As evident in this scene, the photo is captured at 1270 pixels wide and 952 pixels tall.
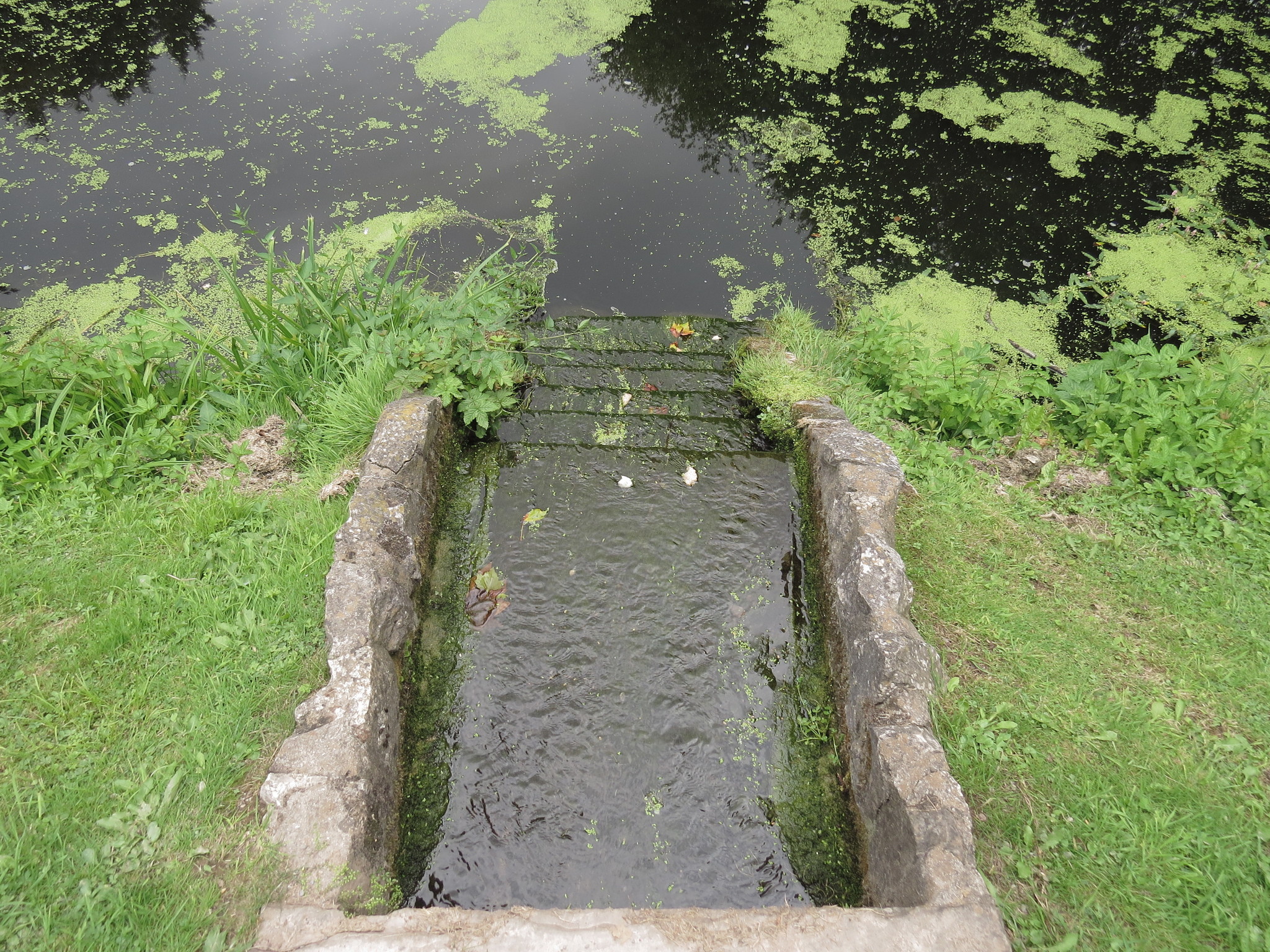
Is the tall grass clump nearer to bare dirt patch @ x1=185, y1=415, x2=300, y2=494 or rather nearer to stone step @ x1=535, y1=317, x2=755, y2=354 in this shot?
bare dirt patch @ x1=185, y1=415, x2=300, y2=494

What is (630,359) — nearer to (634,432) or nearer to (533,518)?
(634,432)

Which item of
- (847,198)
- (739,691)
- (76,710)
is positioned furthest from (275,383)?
(847,198)

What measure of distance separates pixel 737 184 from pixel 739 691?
12.7 feet

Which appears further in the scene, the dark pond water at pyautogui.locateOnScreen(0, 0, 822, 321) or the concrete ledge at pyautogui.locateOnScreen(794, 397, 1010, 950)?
the dark pond water at pyautogui.locateOnScreen(0, 0, 822, 321)

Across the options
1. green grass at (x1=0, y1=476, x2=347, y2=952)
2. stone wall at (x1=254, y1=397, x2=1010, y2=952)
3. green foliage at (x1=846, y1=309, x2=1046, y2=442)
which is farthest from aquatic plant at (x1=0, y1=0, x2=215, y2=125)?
A: green foliage at (x1=846, y1=309, x2=1046, y2=442)

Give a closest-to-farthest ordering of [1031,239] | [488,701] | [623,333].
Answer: [488,701]
[623,333]
[1031,239]

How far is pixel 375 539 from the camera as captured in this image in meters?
2.65

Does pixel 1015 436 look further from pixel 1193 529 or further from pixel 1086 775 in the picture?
pixel 1086 775

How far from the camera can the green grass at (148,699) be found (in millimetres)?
1898

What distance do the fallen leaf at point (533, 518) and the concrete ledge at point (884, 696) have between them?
3.82 feet

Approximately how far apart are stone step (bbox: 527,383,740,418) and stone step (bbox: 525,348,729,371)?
0.22m

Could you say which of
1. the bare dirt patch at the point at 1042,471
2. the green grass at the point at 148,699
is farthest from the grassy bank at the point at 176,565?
the bare dirt patch at the point at 1042,471

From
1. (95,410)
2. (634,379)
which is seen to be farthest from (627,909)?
(95,410)

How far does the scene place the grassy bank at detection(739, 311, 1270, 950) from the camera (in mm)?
2104
